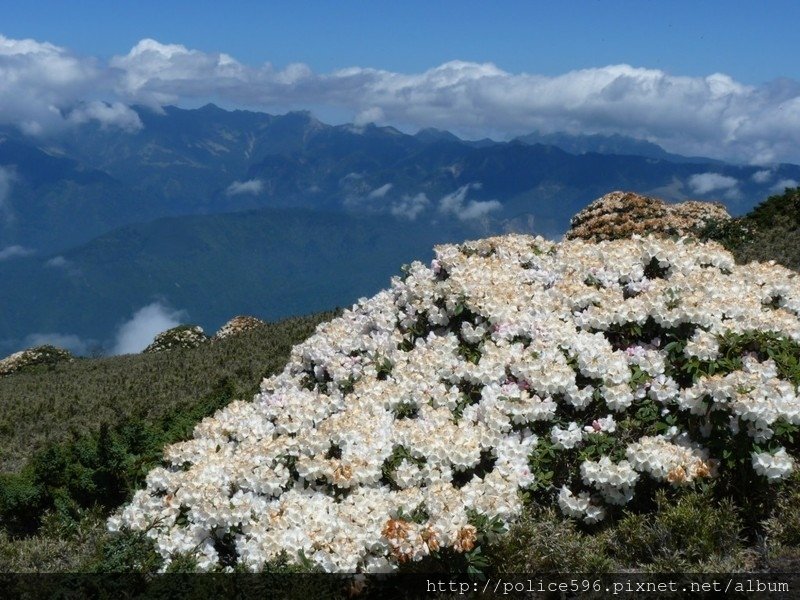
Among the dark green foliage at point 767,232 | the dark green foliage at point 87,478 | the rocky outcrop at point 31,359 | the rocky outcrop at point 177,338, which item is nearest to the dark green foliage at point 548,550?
the dark green foliage at point 87,478

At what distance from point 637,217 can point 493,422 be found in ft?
85.5

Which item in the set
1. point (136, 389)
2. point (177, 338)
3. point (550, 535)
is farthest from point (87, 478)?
point (177, 338)

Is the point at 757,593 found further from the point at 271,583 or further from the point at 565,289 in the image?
the point at 565,289

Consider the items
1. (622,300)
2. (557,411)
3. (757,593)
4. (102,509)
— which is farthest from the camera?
(102,509)

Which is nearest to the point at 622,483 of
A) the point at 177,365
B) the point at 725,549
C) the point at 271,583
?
the point at 725,549

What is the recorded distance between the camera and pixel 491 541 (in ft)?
20.5

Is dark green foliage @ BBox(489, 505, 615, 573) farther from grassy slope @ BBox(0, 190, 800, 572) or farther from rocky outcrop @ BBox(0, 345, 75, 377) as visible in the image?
rocky outcrop @ BBox(0, 345, 75, 377)

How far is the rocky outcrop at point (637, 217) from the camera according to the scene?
98.5 feet

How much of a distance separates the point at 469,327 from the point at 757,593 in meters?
4.00

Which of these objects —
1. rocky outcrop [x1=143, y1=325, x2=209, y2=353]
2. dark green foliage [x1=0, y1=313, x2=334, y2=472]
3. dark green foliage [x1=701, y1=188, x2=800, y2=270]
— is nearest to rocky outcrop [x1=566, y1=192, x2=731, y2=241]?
dark green foliage [x1=701, y1=188, x2=800, y2=270]

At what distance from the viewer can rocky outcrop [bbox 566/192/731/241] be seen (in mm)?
30031

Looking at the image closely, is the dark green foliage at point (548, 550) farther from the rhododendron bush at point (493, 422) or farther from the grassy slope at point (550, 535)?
the rhododendron bush at point (493, 422)

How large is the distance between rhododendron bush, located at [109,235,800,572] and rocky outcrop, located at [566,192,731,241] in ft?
69.1

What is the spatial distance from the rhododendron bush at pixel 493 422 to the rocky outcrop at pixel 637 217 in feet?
→ 69.1
